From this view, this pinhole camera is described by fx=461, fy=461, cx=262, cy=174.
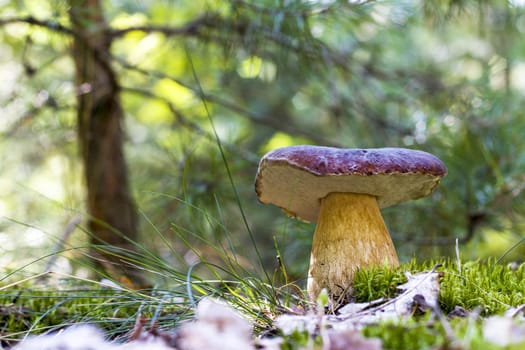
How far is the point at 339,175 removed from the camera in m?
1.51

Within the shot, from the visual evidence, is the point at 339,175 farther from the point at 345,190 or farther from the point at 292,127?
the point at 292,127

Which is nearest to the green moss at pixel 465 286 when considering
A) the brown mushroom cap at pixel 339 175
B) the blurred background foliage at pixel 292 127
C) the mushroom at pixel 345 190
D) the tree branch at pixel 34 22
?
the mushroom at pixel 345 190

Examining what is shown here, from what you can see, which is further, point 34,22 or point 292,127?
point 292,127

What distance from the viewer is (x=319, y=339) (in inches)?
40.4

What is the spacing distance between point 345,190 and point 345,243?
0.21m

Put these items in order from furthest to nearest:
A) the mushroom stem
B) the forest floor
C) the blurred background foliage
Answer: the blurred background foliage → the mushroom stem → the forest floor

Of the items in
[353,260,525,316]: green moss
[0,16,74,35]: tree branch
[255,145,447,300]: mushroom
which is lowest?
[353,260,525,316]: green moss

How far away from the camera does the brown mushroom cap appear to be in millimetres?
1511

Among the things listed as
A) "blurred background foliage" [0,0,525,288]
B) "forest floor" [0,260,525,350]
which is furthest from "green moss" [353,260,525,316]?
"blurred background foliage" [0,0,525,288]

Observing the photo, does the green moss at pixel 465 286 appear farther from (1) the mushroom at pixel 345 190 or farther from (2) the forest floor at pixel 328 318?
(1) the mushroom at pixel 345 190

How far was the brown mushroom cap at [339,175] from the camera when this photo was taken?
4.96 feet

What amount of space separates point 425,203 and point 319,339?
2.19m

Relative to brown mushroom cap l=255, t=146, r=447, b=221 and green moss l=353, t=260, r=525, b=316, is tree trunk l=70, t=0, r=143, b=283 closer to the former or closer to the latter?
brown mushroom cap l=255, t=146, r=447, b=221

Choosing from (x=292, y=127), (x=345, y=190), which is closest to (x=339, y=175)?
(x=345, y=190)
